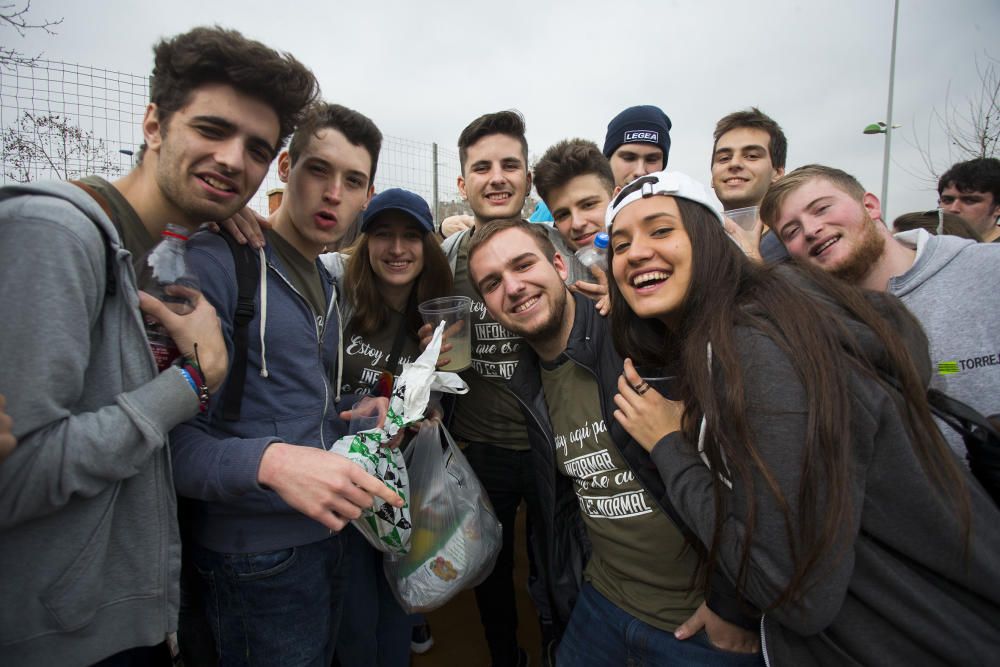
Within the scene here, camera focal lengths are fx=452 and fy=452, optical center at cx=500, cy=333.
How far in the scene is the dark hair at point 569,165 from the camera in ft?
9.02

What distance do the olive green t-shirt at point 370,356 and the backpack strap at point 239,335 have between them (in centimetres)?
71

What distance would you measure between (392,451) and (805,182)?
7.33 ft

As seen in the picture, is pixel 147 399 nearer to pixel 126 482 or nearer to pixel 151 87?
pixel 126 482

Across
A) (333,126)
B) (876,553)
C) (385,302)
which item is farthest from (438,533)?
(333,126)

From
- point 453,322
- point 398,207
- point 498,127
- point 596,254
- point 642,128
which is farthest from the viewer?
point 642,128

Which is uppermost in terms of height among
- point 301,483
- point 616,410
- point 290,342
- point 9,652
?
point 290,342

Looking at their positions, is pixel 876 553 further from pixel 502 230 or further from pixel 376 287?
pixel 376 287

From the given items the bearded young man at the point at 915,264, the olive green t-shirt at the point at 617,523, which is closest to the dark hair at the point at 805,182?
the bearded young man at the point at 915,264

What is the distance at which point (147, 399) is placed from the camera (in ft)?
3.68

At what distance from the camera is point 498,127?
9.71 ft

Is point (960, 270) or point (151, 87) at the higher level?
point (151, 87)

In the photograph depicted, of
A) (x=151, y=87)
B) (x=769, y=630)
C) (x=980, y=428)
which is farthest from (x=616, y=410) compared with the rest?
(x=151, y=87)

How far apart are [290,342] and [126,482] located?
0.59 m

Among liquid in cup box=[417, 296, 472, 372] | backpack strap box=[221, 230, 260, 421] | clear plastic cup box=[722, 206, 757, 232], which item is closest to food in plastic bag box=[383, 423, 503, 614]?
liquid in cup box=[417, 296, 472, 372]
